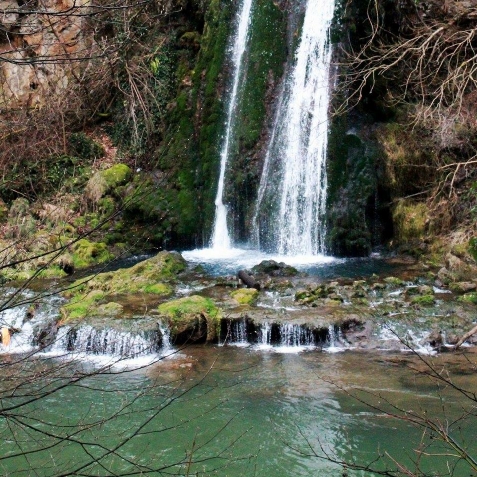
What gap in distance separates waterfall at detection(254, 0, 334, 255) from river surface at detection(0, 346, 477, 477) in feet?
17.3

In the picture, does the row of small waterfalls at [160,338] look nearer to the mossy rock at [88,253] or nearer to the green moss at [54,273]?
the green moss at [54,273]

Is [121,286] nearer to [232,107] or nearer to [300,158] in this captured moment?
[300,158]

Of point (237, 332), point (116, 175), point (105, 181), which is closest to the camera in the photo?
point (237, 332)

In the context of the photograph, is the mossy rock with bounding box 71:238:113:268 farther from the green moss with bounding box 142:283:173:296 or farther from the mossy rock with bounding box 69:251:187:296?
the green moss with bounding box 142:283:173:296

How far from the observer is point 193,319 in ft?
28.2

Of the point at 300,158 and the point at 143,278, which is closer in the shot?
the point at 143,278

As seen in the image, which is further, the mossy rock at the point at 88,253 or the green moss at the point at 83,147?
the green moss at the point at 83,147

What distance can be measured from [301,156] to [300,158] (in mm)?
46

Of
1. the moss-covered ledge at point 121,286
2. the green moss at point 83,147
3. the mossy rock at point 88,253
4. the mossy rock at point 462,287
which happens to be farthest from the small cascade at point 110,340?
the green moss at point 83,147

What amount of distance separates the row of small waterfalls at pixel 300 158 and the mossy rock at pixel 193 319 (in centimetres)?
443

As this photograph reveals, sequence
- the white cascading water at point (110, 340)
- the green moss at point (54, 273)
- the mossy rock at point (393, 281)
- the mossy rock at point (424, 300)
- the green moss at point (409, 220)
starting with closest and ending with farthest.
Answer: the white cascading water at point (110, 340), the mossy rock at point (424, 300), the mossy rock at point (393, 281), the green moss at point (54, 273), the green moss at point (409, 220)

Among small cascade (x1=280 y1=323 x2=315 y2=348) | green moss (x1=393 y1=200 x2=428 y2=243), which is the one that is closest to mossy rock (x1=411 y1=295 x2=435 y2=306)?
small cascade (x1=280 y1=323 x2=315 y2=348)

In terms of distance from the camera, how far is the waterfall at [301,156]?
13070 mm

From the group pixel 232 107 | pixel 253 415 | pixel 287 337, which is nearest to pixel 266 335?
pixel 287 337
